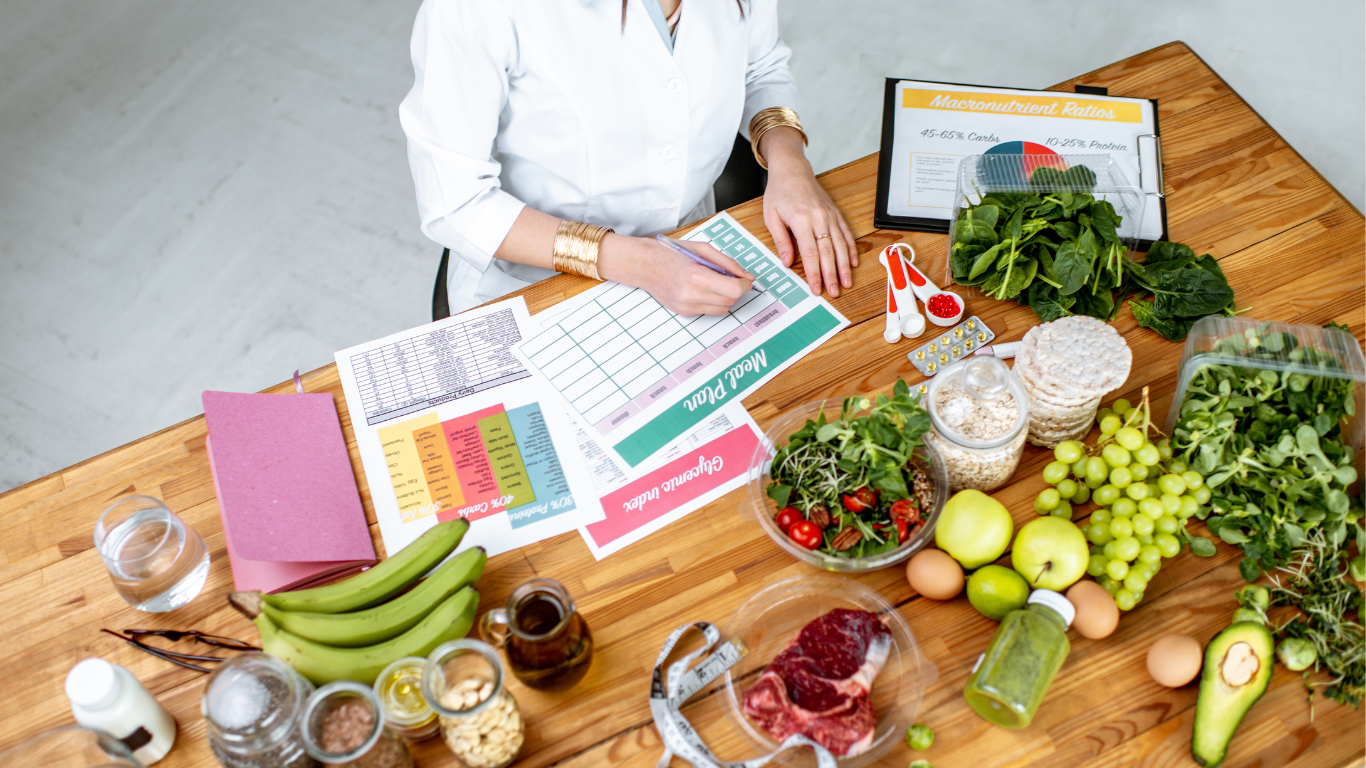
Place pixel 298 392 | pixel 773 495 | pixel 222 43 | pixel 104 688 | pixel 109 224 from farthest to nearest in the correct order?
1. pixel 222 43
2. pixel 109 224
3. pixel 298 392
4. pixel 773 495
5. pixel 104 688

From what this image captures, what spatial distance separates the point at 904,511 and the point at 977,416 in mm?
137

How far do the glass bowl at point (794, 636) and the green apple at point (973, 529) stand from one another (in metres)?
0.10

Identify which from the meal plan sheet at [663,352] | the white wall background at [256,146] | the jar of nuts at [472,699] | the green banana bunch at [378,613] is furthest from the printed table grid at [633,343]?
the white wall background at [256,146]

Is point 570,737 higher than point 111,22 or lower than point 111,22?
higher

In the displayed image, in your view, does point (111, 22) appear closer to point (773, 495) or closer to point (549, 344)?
point (549, 344)

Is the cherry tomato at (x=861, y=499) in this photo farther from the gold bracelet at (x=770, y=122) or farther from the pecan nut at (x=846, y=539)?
the gold bracelet at (x=770, y=122)

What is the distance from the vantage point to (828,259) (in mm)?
1225

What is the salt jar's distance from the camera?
788 mm

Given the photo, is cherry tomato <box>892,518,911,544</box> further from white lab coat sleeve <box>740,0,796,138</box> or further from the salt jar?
white lab coat sleeve <box>740,0,796,138</box>

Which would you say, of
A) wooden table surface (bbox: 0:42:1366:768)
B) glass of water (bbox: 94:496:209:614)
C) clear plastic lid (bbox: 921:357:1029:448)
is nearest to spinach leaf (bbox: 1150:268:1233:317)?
wooden table surface (bbox: 0:42:1366:768)

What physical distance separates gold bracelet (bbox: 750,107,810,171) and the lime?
0.81 metres

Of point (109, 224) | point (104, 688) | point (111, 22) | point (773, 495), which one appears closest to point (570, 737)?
point (773, 495)

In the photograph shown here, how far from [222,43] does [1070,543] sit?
3275mm

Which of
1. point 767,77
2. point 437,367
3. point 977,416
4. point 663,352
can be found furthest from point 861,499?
point 767,77
